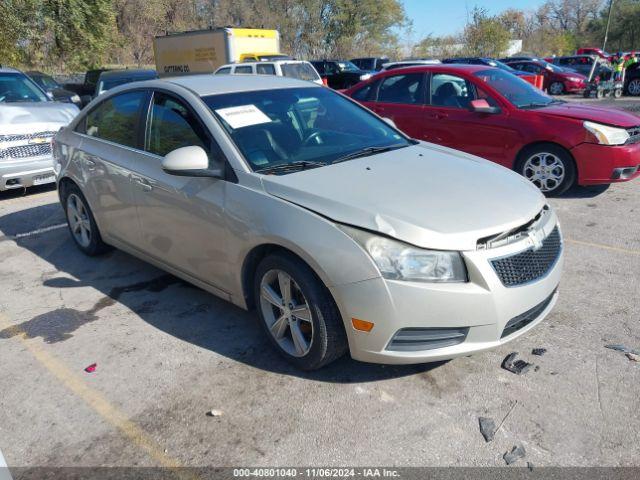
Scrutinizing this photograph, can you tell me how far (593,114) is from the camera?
6.71 metres

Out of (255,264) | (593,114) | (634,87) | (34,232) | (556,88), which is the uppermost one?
(593,114)

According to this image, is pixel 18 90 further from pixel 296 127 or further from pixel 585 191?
pixel 585 191

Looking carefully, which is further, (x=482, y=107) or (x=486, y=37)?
(x=486, y=37)

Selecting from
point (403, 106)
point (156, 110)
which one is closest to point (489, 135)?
point (403, 106)

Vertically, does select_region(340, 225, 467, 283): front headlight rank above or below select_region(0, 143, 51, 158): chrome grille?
above

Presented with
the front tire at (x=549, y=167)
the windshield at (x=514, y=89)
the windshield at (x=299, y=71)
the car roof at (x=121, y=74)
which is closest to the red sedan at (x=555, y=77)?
the windshield at (x=299, y=71)

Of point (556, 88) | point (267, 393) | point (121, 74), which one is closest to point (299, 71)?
point (121, 74)

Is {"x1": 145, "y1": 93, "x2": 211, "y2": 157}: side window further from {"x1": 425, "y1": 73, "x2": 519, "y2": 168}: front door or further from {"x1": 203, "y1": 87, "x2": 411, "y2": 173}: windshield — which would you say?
{"x1": 425, "y1": 73, "x2": 519, "y2": 168}: front door

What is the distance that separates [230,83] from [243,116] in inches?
22.5

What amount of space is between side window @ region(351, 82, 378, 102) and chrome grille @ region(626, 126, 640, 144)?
3.43 m

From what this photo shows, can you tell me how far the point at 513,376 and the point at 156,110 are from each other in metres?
3.08

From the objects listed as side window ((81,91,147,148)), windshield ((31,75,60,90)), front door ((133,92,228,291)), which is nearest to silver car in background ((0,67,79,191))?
side window ((81,91,147,148))

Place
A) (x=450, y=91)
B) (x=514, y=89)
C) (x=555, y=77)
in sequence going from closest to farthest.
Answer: (x=514, y=89)
(x=450, y=91)
(x=555, y=77)

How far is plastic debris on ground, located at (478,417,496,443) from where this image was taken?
269 cm
